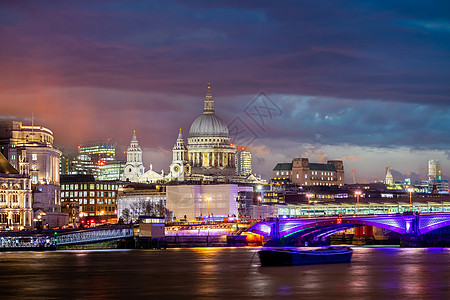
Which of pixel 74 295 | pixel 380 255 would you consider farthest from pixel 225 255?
pixel 74 295

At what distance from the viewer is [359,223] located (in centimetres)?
16662

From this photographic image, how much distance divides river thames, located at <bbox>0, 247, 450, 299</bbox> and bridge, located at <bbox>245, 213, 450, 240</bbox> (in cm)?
3499

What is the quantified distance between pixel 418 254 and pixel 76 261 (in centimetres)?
4377

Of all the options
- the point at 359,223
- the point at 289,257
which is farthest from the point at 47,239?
the point at 289,257

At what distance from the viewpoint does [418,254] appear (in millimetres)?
137625

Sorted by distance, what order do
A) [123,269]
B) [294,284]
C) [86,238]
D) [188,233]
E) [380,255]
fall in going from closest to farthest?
[294,284] → [123,269] → [380,255] → [86,238] → [188,233]

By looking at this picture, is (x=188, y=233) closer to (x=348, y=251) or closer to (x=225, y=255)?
(x=225, y=255)

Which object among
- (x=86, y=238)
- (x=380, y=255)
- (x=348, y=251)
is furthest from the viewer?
(x=86, y=238)

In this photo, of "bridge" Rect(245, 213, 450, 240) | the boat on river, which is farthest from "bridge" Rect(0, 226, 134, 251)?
the boat on river

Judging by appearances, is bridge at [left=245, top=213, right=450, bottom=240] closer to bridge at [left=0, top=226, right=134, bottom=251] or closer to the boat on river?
bridge at [left=0, top=226, right=134, bottom=251]

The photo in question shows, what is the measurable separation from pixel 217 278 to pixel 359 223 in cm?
7292

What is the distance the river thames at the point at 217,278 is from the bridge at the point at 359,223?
34985 mm

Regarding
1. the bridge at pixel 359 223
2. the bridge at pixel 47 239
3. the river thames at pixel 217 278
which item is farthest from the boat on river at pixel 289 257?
the bridge at pixel 47 239

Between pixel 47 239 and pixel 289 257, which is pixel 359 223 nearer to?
pixel 47 239
